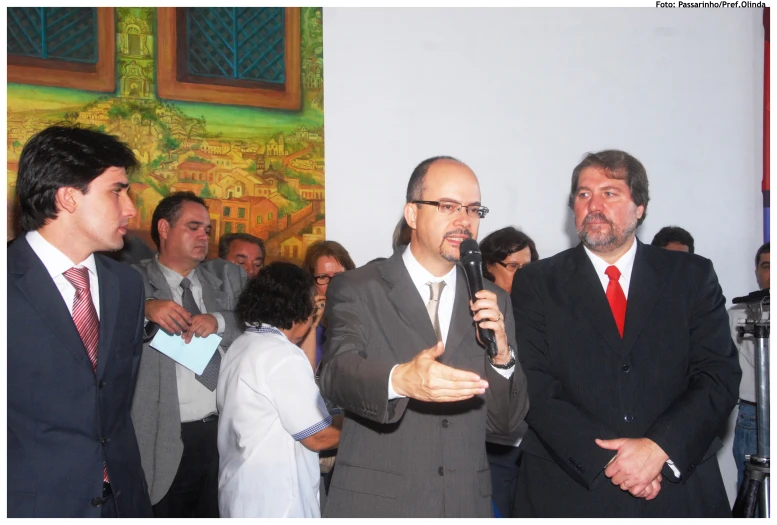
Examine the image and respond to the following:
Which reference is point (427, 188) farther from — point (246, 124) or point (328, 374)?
point (246, 124)

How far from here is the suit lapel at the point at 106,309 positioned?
2.18 meters

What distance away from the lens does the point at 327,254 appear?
4.16m

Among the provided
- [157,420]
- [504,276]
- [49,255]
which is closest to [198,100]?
[157,420]

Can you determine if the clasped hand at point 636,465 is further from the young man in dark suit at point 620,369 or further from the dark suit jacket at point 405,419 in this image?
the dark suit jacket at point 405,419

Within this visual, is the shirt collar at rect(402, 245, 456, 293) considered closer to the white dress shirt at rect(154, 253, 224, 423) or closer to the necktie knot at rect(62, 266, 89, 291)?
the necktie knot at rect(62, 266, 89, 291)

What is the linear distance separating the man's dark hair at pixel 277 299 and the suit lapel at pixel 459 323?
84 cm

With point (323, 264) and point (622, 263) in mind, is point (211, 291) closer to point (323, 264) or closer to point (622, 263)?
point (323, 264)

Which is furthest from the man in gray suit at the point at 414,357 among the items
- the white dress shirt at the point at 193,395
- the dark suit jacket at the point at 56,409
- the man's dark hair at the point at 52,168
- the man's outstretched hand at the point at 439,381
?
the white dress shirt at the point at 193,395

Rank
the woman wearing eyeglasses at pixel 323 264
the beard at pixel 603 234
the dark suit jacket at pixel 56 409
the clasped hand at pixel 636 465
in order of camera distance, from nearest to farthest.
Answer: the dark suit jacket at pixel 56 409 → the clasped hand at pixel 636 465 → the beard at pixel 603 234 → the woman wearing eyeglasses at pixel 323 264

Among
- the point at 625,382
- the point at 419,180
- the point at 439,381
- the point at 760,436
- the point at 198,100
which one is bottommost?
the point at 760,436

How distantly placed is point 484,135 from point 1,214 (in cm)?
316

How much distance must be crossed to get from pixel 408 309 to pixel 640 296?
0.82 metres

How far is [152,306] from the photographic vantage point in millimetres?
3256

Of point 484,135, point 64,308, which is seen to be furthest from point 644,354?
point 484,135
